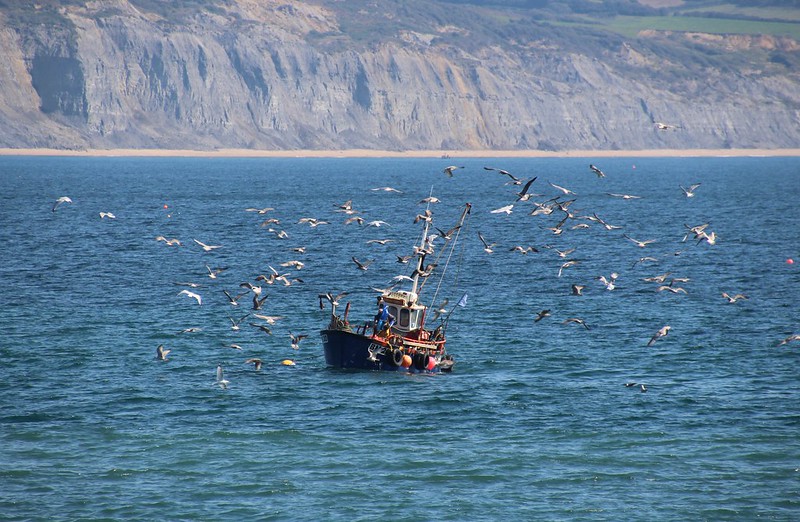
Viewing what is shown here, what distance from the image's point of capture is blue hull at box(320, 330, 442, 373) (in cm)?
4438

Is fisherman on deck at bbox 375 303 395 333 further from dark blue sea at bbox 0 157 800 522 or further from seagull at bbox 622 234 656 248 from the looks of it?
seagull at bbox 622 234 656 248

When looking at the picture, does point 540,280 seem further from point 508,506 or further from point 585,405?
point 508,506

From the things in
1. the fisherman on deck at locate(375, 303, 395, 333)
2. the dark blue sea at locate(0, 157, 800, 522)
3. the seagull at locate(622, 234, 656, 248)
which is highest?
the seagull at locate(622, 234, 656, 248)

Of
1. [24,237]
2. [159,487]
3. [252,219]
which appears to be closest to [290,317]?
[159,487]

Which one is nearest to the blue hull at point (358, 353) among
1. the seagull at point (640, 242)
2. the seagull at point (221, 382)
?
the seagull at point (221, 382)

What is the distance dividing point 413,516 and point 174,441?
915cm

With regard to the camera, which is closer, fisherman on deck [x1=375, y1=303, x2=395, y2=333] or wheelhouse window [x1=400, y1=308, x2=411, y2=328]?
fisherman on deck [x1=375, y1=303, x2=395, y2=333]

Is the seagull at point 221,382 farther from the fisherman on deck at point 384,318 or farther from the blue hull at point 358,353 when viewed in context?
the fisherman on deck at point 384,318

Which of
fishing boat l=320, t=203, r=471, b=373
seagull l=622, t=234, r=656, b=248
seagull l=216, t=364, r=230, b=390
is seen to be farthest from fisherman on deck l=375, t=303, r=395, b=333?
seagull l=622, t=234, r=656, b=248

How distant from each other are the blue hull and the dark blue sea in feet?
1.46

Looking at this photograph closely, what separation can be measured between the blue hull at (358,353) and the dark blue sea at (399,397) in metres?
0.44

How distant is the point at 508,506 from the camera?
31438 mm

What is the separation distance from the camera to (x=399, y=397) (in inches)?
1645

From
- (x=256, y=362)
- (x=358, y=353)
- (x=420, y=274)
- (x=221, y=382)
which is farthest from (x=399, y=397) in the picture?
(x=221, y=382)
